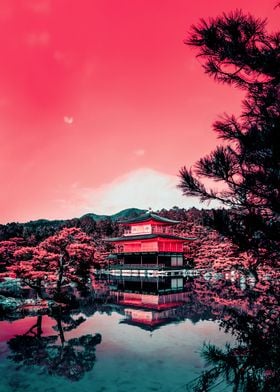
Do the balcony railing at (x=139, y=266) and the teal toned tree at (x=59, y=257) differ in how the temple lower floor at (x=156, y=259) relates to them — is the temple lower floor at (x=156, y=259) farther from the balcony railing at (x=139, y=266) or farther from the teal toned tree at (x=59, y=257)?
the teal toned tree at (x=59, y=257)

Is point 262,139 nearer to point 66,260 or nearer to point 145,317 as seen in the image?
point 145,317

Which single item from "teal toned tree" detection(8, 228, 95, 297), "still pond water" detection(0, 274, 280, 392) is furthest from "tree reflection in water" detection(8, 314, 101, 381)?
"teal toned tree" detection(8, 228, 95, 297)

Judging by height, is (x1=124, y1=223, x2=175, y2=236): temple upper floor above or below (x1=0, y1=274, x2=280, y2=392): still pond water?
above

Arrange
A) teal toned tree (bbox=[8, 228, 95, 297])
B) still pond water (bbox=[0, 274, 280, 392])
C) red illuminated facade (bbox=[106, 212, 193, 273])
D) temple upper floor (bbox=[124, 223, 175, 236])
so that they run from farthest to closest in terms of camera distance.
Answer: temple upper floor (bbox=[124, 223, 175, 236]) < red illuminated facade (bbox=[106, 212, 193, 273]) < teal toned tree (bbox=[8, 228, 95, 297]) < still pond water (bbox=[0, 274, 280, 392])

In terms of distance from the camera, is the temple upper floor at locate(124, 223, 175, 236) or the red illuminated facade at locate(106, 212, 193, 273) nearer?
the red illuminated facade at locate(106, 212, 193, 273)

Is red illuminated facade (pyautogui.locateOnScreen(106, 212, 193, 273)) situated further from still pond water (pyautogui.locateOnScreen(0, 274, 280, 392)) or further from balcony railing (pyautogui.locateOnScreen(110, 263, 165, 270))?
still pond water (pyautogui.locateOnScreen(0, 274, 280, 392))

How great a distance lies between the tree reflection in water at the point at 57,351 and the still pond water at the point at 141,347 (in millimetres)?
24

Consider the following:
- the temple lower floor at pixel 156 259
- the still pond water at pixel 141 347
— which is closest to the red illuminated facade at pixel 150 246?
the temple lower floor at pixel 156 259

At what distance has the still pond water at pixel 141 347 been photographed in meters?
5.35

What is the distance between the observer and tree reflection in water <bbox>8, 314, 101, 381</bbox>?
7098mm

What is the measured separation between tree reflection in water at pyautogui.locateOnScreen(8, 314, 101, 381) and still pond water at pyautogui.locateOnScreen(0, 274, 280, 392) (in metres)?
0.02

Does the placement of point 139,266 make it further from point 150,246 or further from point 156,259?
point 156,259

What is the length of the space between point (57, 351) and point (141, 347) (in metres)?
2.35

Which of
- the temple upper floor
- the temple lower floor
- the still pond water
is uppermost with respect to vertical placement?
the temple upper floor
